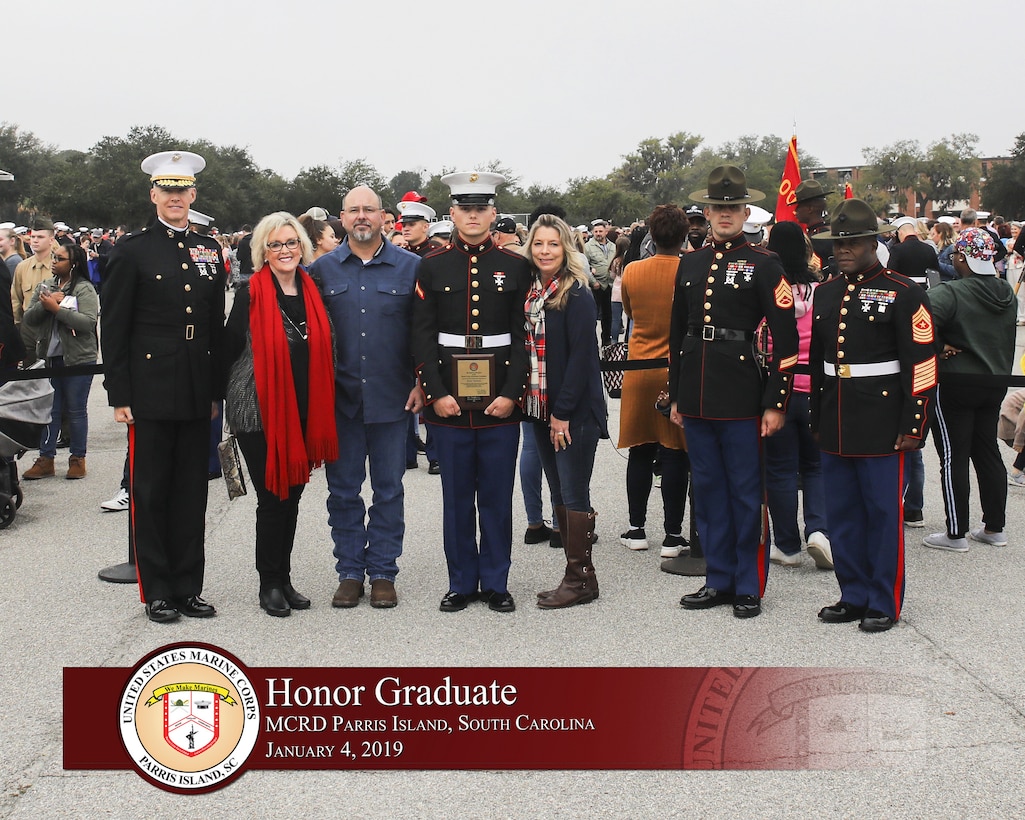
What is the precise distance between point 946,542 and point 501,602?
9.73 ft

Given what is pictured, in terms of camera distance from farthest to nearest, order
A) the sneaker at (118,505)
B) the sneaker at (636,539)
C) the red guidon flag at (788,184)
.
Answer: the red guidon flag at (788,184) → the sneaker at (118,505) → the sneaker at (636,539)

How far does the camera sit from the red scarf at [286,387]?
5430 millimetres

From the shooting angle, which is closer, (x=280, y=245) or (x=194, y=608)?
(x=280, y=245)

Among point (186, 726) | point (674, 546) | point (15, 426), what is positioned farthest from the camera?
point (15, 426)

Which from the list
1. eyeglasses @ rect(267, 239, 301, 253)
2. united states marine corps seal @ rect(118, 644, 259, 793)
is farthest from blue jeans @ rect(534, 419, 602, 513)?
united states marine corps seal @ rect(118, 644, 259, 793)

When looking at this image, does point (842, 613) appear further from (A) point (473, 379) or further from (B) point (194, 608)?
(B) point (194, 608)

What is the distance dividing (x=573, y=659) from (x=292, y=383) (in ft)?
6.25

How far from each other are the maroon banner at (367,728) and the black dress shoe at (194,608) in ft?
4.38

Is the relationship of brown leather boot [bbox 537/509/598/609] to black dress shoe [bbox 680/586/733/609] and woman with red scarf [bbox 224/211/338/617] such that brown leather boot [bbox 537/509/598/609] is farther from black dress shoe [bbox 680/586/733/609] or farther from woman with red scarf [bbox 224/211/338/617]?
woman with red scarf [bbox 224/211/338/617]

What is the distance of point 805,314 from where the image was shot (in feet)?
20.3

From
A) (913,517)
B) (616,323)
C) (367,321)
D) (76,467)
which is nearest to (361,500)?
(367,321)

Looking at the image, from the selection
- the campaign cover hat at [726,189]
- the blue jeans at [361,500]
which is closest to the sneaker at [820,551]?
the campaign cover hat at [726,189]

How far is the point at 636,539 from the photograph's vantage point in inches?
276

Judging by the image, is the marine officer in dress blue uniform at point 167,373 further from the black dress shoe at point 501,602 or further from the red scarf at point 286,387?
the black dress shoe at point 501,602
